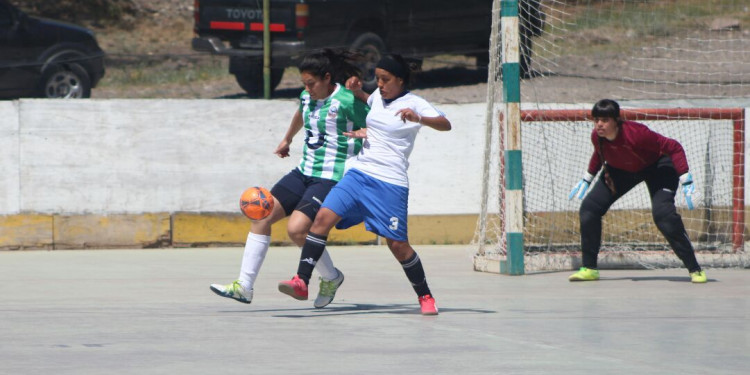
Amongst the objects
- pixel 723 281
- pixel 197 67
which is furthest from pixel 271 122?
pixel 723 281

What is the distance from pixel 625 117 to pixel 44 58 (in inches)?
311

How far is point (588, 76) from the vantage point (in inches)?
601

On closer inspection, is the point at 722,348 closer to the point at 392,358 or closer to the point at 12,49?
the point at 392,358

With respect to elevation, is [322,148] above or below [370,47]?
below

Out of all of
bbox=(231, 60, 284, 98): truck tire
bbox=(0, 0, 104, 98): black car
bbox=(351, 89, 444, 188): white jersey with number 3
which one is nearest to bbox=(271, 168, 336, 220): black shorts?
bbox=(351, 89, 444, 188): white jersey with number 3

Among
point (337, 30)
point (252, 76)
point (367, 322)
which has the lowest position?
point (367, 322)

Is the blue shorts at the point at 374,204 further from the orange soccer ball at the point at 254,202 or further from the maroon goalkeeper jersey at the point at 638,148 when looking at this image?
the maroon goalkeeper jersey at the point at 638,148

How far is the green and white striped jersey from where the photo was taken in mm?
8172

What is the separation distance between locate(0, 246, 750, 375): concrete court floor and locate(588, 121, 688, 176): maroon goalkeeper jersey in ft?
3.10

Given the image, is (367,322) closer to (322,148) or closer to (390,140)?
(390,140)

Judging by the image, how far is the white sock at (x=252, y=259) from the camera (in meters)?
8.02

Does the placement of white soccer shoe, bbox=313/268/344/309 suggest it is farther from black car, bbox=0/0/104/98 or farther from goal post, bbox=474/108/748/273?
black car, bbox=0/0/104/98

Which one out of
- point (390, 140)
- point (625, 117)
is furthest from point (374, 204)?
point (625, 117)

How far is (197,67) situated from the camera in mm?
15750
